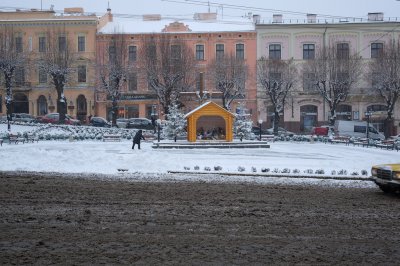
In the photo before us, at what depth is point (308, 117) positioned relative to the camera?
56969 millimetres

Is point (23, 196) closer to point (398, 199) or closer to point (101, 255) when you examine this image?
point (101, 255)

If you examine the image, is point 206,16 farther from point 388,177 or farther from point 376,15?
point 388,177

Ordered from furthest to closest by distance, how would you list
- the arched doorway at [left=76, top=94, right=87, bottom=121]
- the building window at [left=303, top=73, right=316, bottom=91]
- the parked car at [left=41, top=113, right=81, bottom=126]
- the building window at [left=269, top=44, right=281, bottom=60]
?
1. the arched doorway at [left=76, top=94, right=87, bottom=121]
2. the building window at [left=269, top=44, right=281, bottom=60]
3. the building window at [left=303, top=73, right=316, bottom=91]
4. the parked car at [left=41, top=113, right=81, bottom=126]

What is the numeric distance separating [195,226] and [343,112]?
49.4 metres

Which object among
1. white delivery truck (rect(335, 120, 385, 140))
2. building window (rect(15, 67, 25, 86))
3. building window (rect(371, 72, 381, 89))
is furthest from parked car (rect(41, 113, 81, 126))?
building window (rect(371, 72, 381, 89))

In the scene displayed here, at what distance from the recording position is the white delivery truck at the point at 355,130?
45.9 meters

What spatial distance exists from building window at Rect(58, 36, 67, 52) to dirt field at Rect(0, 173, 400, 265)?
39.9 m

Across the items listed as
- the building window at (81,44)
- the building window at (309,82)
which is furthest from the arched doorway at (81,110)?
the building window at (309,82)

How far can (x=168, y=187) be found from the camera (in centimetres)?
1580

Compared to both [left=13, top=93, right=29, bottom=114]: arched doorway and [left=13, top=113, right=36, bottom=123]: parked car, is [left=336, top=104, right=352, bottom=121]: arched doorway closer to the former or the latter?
[left=13, top=113, right=36, bottom=123]: parked car

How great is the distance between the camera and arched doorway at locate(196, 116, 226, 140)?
36875 millimetres

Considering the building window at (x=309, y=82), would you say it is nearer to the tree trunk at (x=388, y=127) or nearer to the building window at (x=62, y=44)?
the tree trunk at (x=388, y=127)

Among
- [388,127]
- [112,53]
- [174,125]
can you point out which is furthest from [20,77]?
[388,127]

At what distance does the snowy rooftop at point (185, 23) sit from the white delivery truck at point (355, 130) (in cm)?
1745
